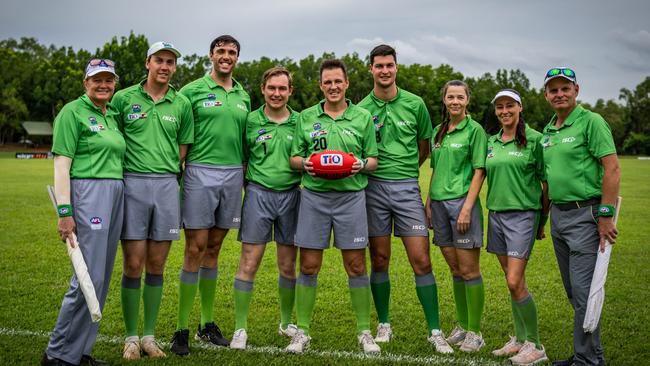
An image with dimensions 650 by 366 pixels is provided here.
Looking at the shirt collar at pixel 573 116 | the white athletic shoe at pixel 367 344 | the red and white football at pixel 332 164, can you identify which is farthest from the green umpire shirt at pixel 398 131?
the white athletic shoe at pixel 367 344

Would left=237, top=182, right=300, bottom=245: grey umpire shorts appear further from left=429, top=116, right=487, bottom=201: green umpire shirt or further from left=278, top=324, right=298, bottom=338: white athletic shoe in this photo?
left=429, top=116, right=487, bottom=201: green umpire shirt

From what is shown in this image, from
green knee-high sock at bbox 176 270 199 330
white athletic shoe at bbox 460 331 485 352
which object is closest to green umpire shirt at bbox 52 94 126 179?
green knee-high sock at bbox 176 270 199 330

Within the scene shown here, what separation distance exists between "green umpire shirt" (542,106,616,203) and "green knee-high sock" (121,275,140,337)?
3903 millimetres

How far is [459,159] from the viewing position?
5.93 meters

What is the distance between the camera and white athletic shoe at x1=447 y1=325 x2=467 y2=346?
19.8ft

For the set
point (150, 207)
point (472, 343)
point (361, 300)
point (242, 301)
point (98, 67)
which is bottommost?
point (472, 343)

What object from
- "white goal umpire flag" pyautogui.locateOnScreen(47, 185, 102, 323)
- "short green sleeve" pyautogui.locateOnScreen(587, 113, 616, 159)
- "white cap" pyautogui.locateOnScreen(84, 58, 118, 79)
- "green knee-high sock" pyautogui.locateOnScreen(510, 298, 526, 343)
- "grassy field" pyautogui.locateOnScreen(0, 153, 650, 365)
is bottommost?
"grassy field" pyautogui.locateOnScreen(0, 153, 650, 365)

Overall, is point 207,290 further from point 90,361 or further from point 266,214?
point 90,361

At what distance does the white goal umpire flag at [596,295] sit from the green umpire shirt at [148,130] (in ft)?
12.5

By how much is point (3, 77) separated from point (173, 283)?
74.4 m

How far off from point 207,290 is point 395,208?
2119 mm

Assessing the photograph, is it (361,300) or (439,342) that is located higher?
(361,300)

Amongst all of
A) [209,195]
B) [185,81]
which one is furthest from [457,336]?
[185,81]

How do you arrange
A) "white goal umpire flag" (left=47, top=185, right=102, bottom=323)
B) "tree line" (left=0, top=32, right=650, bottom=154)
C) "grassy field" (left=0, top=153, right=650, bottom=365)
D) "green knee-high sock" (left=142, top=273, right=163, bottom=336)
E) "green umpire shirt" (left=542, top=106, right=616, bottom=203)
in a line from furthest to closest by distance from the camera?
"tree line" (left=0, top=32, right=650, bottom=154)
"green knee-high sock" (left=142, top=273, right=163, bottom=336)
"grassy field" (left=0, top=153, right=650, bottom=365)
"green umpire shirt" (left=542, top=106, right=616, bottom=203)
"white goal umpire flag" (left=47, top=185, right=102, bottom=323)
